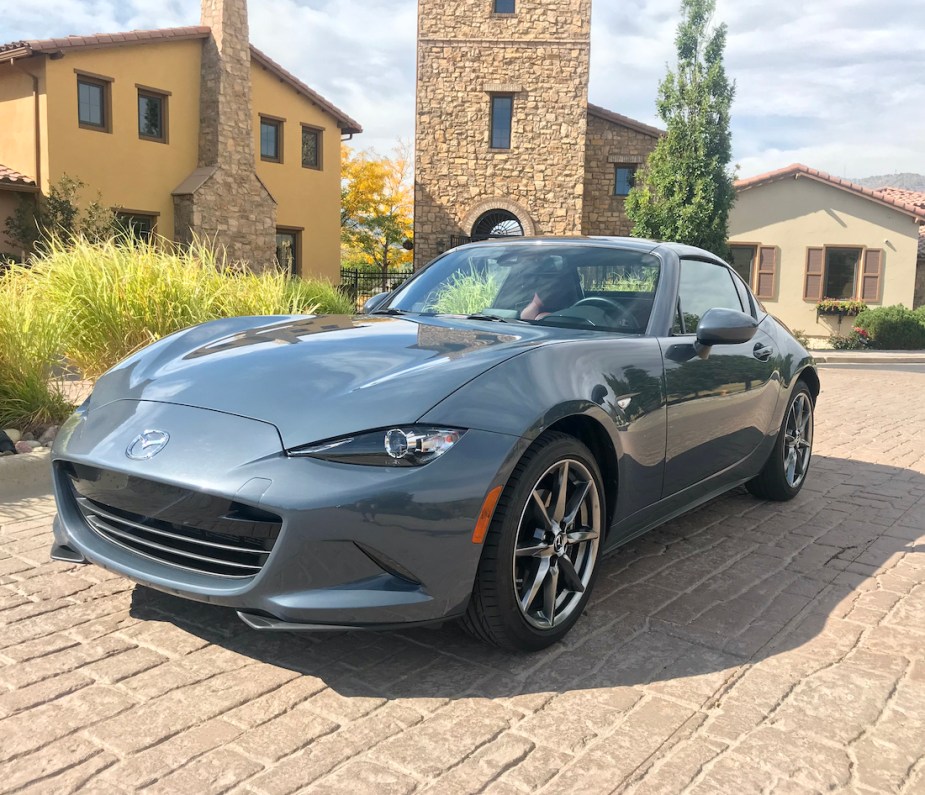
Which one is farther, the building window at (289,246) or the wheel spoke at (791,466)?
the building window at (289,246)

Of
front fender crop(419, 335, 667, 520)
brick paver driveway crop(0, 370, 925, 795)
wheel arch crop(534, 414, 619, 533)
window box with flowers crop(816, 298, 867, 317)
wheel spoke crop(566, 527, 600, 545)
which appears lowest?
brick paver driveway crop(0, 370, 925, 795)

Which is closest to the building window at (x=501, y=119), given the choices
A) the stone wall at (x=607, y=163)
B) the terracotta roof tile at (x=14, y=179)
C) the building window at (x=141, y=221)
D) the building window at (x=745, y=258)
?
the stone wall at (x=607, y=163)

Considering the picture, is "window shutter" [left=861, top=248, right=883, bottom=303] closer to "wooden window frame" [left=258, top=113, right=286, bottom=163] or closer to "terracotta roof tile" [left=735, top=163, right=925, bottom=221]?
"terracotta roof tile" [left=735, top=163, right=925, bottom=221]

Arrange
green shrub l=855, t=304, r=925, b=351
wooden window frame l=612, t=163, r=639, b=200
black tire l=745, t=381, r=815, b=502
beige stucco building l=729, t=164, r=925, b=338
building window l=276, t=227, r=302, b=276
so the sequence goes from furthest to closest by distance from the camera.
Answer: wooden window frame l=612, t=163, r=639, b=200 < beige stucco building l=729, t=164, r=925, b=338 < building window l=276, t=227, r=302, b=276 < green shrub l=855, t=304, r=925, b=351 < black tire l=745, t=381, r=815, b=502

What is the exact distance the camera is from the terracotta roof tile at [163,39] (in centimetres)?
1794

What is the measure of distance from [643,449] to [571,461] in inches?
20.4

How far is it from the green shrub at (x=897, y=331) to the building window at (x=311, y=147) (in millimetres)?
17206

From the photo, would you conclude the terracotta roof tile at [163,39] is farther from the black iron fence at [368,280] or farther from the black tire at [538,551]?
the black tire at [538,551]

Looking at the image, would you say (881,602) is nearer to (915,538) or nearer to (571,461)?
(915,538)

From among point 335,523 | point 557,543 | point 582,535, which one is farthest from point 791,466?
point 335,523

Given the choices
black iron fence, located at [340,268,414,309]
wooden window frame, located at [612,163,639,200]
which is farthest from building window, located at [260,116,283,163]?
wooden window frame, located at [612,163,639,200]

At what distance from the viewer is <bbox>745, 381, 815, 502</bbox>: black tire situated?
5.03 m

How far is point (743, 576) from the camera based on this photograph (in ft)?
12.8

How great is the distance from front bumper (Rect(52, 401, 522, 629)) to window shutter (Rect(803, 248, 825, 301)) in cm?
2607
